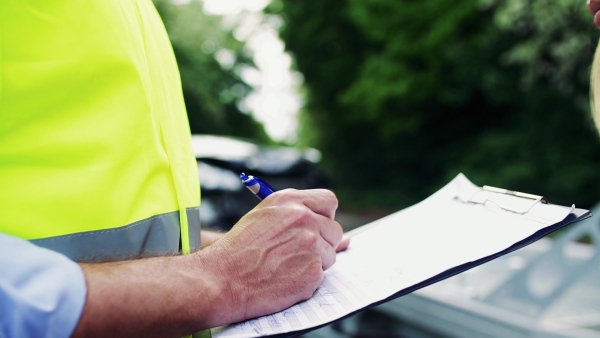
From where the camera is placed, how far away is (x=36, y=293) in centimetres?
71

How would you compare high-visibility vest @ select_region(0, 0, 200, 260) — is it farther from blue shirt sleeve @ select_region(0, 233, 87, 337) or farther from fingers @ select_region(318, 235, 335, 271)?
fingers @ select_region(318, 235, 335, 271)

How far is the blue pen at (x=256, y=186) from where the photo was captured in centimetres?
103

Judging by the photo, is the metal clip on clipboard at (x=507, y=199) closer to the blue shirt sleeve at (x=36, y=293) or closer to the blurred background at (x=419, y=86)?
the blue shirt sleeve at (x=36, y=293)

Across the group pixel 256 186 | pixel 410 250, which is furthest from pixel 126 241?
pixel 410 250

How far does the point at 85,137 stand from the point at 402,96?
13.6 metres

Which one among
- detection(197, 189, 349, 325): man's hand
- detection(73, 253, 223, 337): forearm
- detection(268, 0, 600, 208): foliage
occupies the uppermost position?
detection(268, 0, 600, 208): foliage

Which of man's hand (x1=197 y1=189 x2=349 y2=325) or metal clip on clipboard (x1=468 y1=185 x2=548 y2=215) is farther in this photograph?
metal clip on clipboard (x1=468 y1=185 x2=548 y2=215)

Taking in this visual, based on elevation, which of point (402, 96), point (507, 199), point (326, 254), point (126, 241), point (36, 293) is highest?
point (402, 96)

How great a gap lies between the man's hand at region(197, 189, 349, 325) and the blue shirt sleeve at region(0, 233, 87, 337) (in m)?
0.19

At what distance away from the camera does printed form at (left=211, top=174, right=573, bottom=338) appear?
33.6 inches

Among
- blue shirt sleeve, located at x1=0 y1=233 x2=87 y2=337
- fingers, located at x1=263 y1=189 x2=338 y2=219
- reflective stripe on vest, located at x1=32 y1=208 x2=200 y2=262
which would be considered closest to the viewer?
blue shirt sleeve, located at x1=0 y1=233 x2=87 y2=337

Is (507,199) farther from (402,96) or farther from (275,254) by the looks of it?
(402,96)

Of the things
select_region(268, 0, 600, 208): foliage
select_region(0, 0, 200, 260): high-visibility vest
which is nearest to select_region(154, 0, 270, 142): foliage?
select_region(268, 0, 600, 208): foliage

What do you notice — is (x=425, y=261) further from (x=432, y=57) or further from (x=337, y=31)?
(x=337, y=31)
